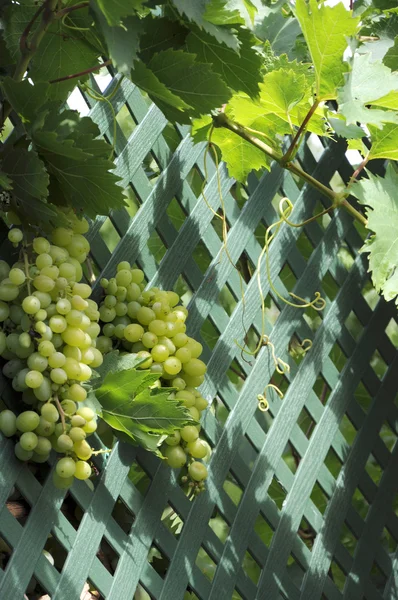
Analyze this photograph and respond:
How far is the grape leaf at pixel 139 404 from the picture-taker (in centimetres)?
102

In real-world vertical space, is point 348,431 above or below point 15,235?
below

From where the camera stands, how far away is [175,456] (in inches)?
44.5

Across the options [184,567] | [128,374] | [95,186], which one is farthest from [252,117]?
[184,567]

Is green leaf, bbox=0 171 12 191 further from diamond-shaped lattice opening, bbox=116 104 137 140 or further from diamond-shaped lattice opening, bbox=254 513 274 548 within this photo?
diamond-shaped lattice opening, bbox=254 513 274 548

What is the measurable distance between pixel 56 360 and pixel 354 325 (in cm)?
93

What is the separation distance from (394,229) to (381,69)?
251mm

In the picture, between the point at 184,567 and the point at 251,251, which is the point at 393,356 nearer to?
the point at 251,251

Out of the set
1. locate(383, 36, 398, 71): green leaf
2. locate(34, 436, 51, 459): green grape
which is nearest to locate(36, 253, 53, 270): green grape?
locate(34, 436, 51, 459): green grape

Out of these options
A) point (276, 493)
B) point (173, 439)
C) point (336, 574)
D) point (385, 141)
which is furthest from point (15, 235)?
point (336, 574)

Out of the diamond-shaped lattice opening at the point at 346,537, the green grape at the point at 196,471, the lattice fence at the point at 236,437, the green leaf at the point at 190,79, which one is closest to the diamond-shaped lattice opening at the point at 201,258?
the lattice fence at the point at 236,437

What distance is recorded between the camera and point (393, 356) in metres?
1.72

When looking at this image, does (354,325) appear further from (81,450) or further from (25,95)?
(25,95)

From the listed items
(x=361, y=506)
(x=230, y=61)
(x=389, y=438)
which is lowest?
(x=361, y=506)

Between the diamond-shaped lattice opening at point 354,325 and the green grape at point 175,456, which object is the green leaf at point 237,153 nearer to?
the green grape at point 175,456
